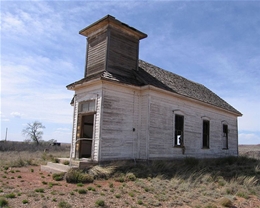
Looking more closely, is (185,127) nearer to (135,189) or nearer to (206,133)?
(206,133)

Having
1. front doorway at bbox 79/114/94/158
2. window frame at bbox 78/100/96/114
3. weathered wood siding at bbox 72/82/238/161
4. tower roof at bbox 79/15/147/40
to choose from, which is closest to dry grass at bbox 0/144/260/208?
weathered wood siding at bbox 72/82/238/161

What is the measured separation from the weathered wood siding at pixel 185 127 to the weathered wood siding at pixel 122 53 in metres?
2.16

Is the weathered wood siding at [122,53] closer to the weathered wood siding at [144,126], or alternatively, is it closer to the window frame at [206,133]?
the weathered wood siding at [144,126]

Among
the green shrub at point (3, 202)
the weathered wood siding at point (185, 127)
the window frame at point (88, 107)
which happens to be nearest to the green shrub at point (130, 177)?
the weathered wood siding at point (185, 127)

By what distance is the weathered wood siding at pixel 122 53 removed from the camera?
41.7ft

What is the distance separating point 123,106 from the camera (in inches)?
476

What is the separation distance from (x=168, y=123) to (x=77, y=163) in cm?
547

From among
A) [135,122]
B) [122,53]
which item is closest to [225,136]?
[135,122]

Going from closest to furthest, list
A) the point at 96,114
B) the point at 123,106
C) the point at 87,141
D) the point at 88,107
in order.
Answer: the point at 96,114, the point at 123,106, the point at 88,107, the point at 87,141

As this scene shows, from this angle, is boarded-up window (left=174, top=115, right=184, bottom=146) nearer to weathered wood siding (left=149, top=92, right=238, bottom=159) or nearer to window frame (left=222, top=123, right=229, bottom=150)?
weathered wood siding (left=149, top=92, right=238, bottom=159)

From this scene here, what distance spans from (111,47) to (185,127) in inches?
254

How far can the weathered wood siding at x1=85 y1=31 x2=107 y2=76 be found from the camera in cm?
1277

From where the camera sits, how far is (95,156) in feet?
36.0

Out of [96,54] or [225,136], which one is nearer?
[96,54]
